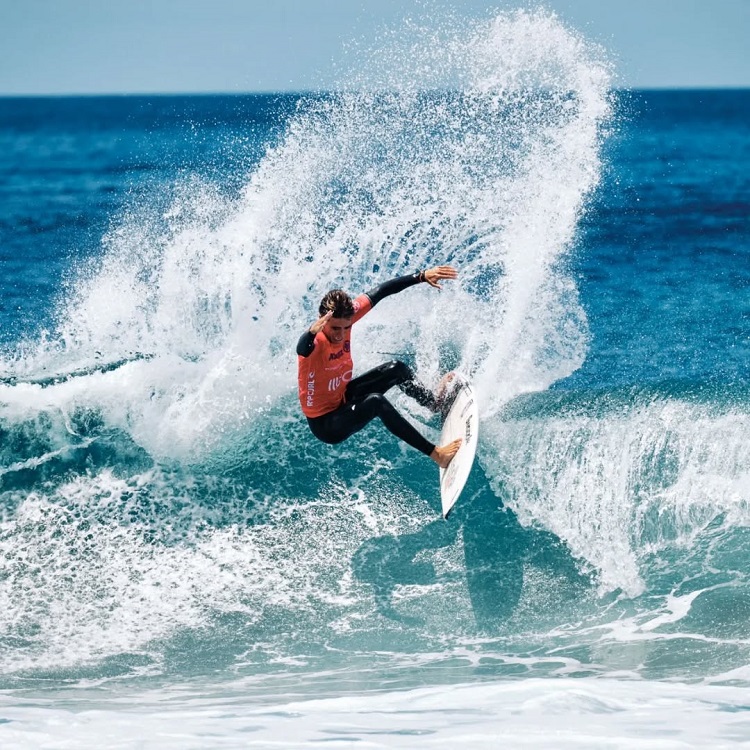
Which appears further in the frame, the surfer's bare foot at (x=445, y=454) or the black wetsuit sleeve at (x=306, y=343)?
the surfer's bare foot at (x=445, y=454)

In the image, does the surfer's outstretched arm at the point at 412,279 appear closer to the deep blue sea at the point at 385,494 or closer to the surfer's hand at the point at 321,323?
the surfer's hand at the point at 321,323

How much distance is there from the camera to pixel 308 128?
499 inches

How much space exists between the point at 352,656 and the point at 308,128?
8.04 m

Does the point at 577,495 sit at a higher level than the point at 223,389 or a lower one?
lower

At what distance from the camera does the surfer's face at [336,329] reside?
6.68 metres

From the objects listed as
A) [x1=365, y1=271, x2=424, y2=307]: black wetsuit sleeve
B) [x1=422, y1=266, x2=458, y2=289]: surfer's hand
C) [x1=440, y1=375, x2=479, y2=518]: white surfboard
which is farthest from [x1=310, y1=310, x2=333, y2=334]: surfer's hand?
[x1=440, y1=375, x2=479, y2=518]: white surfboard

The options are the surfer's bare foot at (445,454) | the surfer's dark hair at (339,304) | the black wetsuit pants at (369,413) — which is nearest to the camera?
the surfer's dark hair at (339,304)

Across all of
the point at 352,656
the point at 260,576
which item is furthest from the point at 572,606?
the point at 260,576

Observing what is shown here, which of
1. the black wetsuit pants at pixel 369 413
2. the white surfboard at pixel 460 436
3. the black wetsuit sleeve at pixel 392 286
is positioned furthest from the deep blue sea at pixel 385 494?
the black wetsuit sleeve at pixel 392 286

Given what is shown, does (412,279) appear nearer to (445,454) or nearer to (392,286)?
(392,286)

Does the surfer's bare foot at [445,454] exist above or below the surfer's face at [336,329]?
below

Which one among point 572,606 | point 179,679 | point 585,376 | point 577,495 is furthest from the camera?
point 585,376

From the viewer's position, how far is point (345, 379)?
7.20m

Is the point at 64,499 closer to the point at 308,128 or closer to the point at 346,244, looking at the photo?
the point at 346,244
